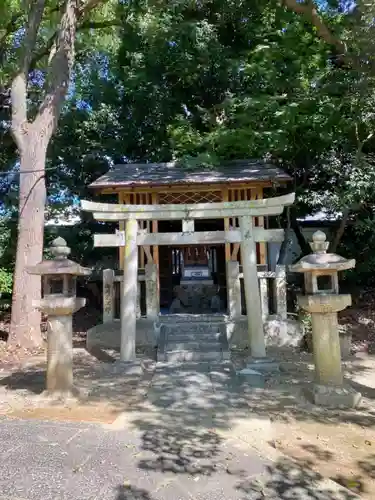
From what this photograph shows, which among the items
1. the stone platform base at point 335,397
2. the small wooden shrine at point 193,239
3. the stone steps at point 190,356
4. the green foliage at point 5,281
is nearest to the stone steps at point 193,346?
the stone steps at point 190,356

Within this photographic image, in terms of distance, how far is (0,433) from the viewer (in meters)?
4.39

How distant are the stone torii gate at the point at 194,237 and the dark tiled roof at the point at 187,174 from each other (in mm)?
2630

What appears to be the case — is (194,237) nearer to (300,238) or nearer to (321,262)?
(321,262)

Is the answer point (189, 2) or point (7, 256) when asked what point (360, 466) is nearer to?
point (7, 256)

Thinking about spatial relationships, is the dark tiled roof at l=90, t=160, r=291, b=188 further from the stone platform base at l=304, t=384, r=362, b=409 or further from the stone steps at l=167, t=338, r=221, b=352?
the stone platform base at l=304, t=384, r=362, b=409

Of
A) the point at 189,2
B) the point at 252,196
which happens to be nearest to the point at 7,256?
the point at 252,196

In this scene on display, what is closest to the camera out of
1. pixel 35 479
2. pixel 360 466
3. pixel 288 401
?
pixel 35 479

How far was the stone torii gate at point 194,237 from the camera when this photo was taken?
294 inches

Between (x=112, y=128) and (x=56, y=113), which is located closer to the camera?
(x=56, y=113)

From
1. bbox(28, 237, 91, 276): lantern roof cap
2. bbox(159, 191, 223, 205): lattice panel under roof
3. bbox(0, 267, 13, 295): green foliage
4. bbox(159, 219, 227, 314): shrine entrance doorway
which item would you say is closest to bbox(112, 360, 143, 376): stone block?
bbox(28, 237, 91, 276): lantern roof cap

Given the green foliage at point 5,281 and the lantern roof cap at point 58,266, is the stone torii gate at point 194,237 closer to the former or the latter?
the lantern roof cap at point 58,266

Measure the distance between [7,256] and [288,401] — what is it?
9691mm

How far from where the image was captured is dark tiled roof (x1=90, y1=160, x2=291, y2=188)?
1031 centimetres

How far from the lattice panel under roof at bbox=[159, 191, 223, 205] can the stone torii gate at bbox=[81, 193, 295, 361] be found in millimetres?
3095
